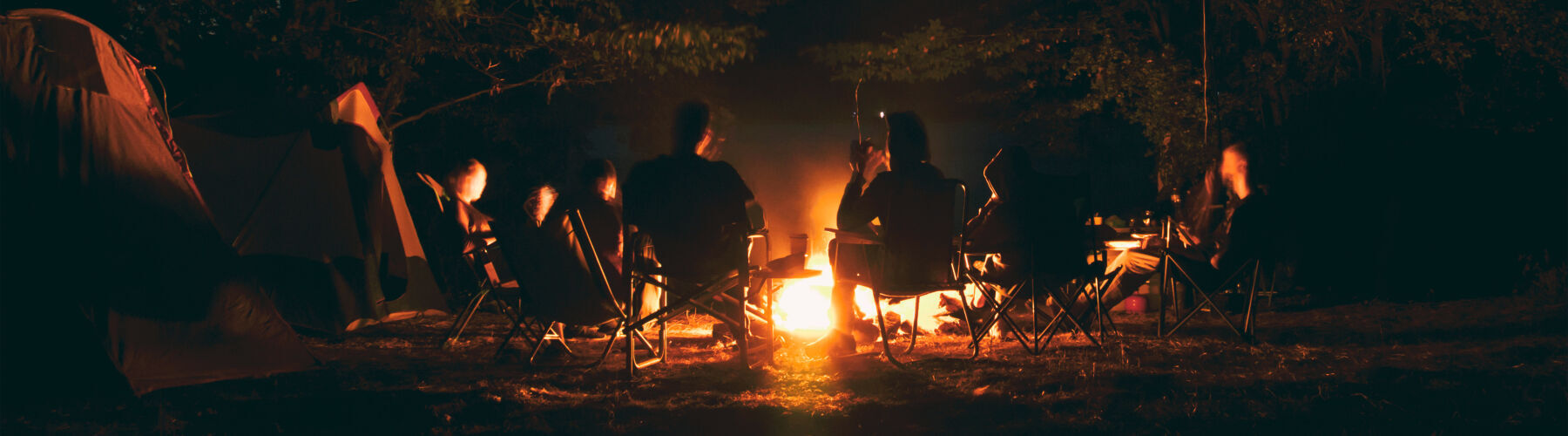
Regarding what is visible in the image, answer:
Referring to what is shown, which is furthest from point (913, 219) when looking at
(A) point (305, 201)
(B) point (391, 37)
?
(B) point (391, 37)

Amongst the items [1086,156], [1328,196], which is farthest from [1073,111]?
[1328,196]

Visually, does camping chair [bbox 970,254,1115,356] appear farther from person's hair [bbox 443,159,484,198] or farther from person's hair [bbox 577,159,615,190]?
person's hair [bbox 443,159,484,198]

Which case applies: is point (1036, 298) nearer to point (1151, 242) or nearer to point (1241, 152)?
point (1151, 242)

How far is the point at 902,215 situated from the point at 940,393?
1.01 m

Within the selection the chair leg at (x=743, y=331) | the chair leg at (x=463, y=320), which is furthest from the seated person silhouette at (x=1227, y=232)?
the chair leg at (x=463, y=320)

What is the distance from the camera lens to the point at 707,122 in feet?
14.6

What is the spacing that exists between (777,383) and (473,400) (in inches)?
48.1

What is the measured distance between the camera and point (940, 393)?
374 centimetres

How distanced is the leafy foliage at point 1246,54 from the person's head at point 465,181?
4472 mm

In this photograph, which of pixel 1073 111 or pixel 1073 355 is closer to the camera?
pixel 1073 355

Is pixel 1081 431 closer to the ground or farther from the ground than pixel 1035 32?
closer to the ground

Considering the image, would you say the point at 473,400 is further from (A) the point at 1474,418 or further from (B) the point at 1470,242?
(B) the point at 1470,242

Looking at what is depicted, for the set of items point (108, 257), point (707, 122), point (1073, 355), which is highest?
point (707, 122)

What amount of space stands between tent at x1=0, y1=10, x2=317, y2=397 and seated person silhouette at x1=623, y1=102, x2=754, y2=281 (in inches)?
68.9
